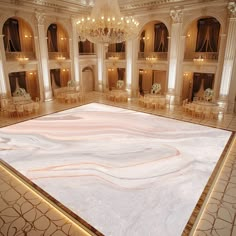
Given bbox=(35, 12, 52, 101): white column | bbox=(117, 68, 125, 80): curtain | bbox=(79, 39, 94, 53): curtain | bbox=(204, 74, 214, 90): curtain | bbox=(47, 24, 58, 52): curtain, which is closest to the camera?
bbox=(35, 12, 52, 101): white column

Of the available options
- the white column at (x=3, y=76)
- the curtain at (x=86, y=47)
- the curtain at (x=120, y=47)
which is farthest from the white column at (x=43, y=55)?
the curtain at (x=120, y=47)

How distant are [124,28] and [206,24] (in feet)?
28.4

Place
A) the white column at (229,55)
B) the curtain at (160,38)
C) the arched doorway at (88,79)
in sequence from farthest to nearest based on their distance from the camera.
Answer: the arched doorway at (88,79) → the curtain at (160,38) → the white column at (229,55)

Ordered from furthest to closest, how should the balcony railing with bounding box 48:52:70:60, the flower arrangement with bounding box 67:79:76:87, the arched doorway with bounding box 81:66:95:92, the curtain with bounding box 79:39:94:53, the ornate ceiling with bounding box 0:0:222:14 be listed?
the curtain with bounding box 79:39:94:53, the arched doorway with bounding box 81:66:95:92, the flower arrangement with bounding box 67:79:76:87, the balcony railing with bounding box 48:52:70:60, the ornate ceiling with bounding box 0:0:222:14

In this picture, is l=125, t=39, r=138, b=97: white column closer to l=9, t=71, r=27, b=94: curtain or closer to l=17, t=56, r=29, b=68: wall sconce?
l=17, t=56, r=29, b=68: wall sconce

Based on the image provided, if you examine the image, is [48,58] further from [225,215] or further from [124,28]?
[225,215]

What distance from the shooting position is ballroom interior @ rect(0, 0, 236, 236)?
4.25 m

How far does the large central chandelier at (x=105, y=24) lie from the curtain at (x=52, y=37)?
8.43 meters

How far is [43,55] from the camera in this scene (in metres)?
13.3

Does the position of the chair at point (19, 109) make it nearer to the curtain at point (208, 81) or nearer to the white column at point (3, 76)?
the white column at point (3, 76)

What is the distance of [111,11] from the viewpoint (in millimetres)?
7430

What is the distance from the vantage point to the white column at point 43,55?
41.5 ft

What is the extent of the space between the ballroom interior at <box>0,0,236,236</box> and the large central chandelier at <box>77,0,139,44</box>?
0.14ft

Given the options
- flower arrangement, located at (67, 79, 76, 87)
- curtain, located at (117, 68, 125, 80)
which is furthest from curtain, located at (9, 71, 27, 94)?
curtain, located at (117, 68, 125, 80)
